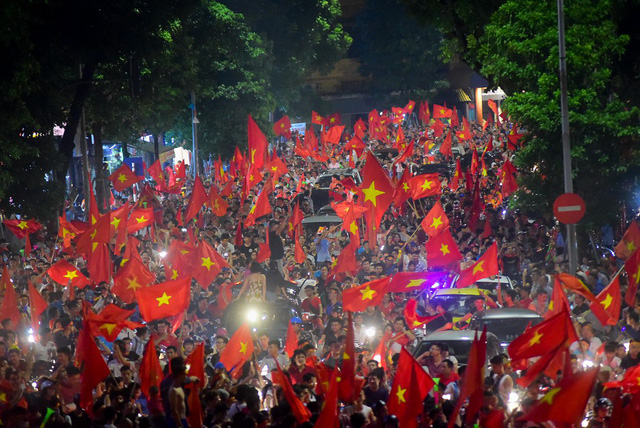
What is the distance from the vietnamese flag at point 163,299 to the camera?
52.1 ft

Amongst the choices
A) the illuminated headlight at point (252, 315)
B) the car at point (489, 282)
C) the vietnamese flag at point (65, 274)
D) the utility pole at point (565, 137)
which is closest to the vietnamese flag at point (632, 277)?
the car at point (489, 282)

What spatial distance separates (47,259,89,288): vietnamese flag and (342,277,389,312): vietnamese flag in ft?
18.7

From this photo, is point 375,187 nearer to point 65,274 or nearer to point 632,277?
point 65,274

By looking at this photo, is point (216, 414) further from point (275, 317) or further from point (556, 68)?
point (556, 68)

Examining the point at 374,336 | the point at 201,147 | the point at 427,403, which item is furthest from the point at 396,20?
the point at 427,403

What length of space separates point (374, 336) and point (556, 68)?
8168mm

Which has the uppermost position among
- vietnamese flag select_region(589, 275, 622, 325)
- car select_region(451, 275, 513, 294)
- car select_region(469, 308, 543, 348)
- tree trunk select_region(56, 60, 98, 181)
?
tree trunk select_region(56, 60, 98, 181)

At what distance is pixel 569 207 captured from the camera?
2011 centimetres

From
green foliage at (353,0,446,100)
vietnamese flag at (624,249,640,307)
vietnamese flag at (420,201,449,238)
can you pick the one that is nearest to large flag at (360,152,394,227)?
vietnamese flag at (420,201,449,238)

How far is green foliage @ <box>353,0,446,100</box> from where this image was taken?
78.4m

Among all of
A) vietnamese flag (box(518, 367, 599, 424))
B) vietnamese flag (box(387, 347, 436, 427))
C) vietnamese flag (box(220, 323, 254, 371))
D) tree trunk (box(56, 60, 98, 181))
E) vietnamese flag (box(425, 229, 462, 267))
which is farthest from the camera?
tree trunk (box(56, 60, 98, 181))

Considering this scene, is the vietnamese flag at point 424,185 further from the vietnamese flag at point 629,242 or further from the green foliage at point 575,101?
the vietnamese flag at point 629,242

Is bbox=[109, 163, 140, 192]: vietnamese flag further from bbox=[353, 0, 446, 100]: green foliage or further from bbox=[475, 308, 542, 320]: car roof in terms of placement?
bbox=[353, 0, 446, 100]: green foliage

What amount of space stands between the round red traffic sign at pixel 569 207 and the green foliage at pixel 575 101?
7.54 ft
